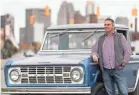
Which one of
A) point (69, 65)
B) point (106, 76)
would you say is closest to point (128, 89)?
point (106, 76)

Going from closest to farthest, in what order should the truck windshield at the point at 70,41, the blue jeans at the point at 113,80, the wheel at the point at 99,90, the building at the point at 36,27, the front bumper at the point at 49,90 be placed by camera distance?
1. the front bumper at the point at 49,90
2. the wheel at the point at 99,90
3. the blue jeans at the point at 113,80
4. the truck windshield at the point at 70,41
5. the building at the point at 36,27

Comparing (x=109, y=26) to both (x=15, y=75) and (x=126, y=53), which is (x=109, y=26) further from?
(x=15, y=75)

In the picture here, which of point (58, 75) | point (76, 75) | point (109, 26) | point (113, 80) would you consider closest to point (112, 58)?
point (113, 80)

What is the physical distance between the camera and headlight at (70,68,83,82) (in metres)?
8.50

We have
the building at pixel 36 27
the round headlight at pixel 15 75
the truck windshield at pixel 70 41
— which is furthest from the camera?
the building at pixel 36 27

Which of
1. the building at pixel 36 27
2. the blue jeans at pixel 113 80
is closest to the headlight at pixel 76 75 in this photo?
the blue jeans at pixel 113 80

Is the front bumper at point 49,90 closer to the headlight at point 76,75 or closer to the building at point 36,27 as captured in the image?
the headlight at point 76,75

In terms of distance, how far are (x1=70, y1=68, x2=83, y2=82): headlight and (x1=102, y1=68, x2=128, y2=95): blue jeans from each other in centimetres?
46

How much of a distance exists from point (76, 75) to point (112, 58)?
2.34 feet

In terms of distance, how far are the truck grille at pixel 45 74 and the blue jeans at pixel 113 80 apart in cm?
68

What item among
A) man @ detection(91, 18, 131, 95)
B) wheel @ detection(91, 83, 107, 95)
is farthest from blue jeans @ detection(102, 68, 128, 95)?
wheel @ detection(91, 83, 107, 95)

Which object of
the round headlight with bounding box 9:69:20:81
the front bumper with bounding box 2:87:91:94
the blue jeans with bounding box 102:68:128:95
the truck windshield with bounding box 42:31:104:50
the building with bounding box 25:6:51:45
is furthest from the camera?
the building with bounding box 25:6:51:45

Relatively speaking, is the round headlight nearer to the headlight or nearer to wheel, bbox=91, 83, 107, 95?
the headlight

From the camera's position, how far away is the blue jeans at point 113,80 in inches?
342
